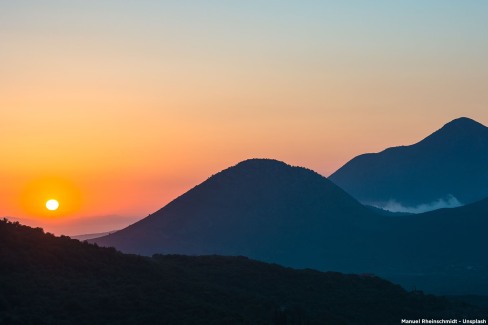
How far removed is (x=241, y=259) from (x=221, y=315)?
107 ft

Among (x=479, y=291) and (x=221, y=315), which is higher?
(x=479, y=291)

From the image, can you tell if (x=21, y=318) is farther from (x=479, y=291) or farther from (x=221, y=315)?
(x=479, y=291)

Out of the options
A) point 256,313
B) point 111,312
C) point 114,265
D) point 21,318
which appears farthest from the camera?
point 114,265

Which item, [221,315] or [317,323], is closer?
[221,315]

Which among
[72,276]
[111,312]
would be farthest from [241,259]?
[111,312]

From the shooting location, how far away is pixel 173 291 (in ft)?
231

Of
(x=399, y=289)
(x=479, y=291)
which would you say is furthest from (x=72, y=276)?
(x=479, y=291)

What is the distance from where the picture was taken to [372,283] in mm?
92688

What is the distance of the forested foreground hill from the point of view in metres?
61.6

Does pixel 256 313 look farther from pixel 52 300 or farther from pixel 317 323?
pixel 52 300

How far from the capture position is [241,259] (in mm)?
96750

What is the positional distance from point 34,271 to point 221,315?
609 inches

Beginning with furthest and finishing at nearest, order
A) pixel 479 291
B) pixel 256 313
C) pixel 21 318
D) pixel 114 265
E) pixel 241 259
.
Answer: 1. pixel 479 291
2. pixel 241 259
3. pixel 114 265
4. pixel 256 313
5. pixel 21 318

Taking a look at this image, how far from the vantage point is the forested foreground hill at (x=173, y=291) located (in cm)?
6156
